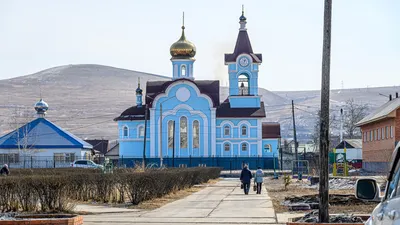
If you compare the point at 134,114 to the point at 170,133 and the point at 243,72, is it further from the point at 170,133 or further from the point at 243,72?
the point at 243,72

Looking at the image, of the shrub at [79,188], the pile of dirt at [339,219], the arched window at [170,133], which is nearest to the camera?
the pile of dirt at [339,219]

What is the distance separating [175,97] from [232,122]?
662cm

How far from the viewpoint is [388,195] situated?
223 inches

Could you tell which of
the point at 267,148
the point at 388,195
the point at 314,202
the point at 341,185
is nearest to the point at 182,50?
the point at 267,148

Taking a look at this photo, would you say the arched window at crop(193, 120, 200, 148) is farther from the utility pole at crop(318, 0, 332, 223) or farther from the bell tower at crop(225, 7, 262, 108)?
the utility pole at crop(318, 0, 332, 223)

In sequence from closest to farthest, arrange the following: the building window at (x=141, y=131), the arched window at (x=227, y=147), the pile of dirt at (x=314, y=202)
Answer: the pile of dirt at (x=314, y=202)
the arched window at (x=227, y=147)
the building window at (x=141, y=131)

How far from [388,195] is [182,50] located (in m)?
78.0

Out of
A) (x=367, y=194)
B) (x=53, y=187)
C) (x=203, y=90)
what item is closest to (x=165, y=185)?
(x=53, y=187)

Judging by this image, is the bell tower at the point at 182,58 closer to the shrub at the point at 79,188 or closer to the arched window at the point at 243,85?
the arched window at the point at 243,85

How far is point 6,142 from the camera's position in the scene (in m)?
73.8

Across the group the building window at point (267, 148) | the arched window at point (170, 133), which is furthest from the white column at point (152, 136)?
the building window at point (267, 148)

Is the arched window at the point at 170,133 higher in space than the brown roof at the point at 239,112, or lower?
lower

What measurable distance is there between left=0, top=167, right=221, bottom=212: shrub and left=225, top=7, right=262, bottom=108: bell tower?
46.5m

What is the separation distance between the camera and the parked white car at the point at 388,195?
4688 mm
